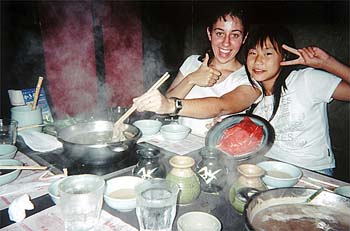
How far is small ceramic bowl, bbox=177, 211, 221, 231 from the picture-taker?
118 cm

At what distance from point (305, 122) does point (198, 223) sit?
6.22 ft

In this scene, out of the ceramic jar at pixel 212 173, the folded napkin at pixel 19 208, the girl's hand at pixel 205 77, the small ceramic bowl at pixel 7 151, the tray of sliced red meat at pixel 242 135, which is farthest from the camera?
the girl's hand at pixel 205 77

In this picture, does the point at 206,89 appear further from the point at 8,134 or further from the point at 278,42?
the point at 8,134

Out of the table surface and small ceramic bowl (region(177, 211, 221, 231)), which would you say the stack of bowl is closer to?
the table surface

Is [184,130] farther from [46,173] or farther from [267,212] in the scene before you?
[267,212]

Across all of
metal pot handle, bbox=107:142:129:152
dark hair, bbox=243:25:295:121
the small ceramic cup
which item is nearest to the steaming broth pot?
metal pot handle, bbox=107:142:129:152

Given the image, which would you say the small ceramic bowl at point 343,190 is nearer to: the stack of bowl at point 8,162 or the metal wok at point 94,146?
the metal wok at point 94,146

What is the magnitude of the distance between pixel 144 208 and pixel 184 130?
1237 mm

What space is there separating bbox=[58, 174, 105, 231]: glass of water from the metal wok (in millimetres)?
391

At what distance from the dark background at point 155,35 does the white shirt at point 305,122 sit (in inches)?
5.9

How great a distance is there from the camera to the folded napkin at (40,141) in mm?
2111

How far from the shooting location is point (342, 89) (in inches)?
101

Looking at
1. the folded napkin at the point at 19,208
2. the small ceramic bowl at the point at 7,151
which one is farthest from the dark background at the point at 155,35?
the folded napkin at the point at 19,208

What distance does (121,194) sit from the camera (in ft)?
4.70
